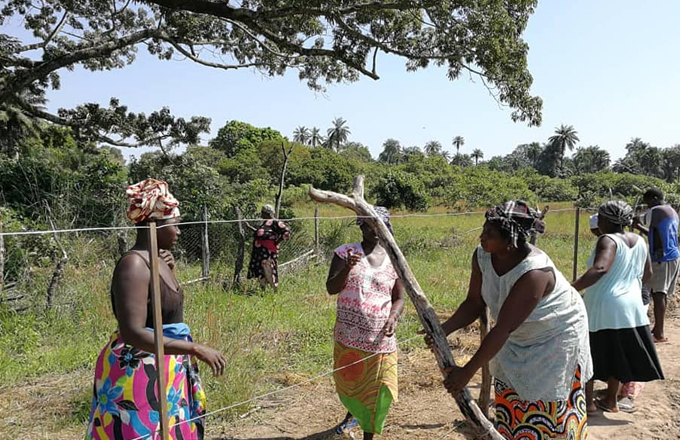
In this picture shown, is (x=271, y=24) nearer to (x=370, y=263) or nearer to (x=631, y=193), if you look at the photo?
(x=370, y=263)

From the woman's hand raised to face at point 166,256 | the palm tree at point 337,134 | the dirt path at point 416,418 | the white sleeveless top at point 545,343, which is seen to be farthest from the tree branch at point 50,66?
the palm tree at point 337,134

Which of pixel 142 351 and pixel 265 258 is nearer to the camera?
pixel 142 351

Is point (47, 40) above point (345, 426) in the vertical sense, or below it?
above

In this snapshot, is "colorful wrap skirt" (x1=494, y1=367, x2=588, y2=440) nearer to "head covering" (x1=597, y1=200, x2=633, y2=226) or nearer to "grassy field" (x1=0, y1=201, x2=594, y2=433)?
"head covering" (x1=597, y1=200, x2=633, y2=226)

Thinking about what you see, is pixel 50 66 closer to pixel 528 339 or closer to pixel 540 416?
pixel 528 339

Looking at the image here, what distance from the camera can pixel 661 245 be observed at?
17.8 feet

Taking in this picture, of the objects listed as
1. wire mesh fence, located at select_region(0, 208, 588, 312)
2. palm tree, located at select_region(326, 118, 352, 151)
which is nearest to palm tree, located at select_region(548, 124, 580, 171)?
palm tree, located at select_region(326, 118, 352, 151)

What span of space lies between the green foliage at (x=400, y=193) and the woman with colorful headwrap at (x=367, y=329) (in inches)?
809

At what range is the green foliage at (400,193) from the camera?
23672 millimetres

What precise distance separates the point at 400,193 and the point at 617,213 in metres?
20.6

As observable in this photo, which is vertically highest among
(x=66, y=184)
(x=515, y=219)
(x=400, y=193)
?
(x=400, y=193)

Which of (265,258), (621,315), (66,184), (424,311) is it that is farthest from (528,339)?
(66,184)

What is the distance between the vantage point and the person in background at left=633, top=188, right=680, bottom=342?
529 cm

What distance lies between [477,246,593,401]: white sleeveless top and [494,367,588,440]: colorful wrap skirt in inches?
2.2
